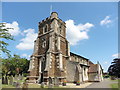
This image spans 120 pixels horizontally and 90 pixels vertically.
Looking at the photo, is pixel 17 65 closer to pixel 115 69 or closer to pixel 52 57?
pixel 52 57

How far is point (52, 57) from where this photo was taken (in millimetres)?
23828

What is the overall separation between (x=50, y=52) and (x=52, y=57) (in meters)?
1.25

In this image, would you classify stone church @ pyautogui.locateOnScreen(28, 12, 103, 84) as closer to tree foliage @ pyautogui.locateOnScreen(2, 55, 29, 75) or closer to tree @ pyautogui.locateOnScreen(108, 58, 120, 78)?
tree foliage @ pyautogui.locateOnScreen(2, 55, 29, 75)

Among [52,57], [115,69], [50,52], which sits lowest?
[115,69]

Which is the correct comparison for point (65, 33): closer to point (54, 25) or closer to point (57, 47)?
point (54, 25)

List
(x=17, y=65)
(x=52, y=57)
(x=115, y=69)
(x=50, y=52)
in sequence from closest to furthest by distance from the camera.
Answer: (x=50, y=52) < (x=52, y=57) < (x=17, y=65) < (x=115, y=69)

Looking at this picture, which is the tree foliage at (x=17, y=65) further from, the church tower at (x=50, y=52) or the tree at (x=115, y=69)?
the tree at (x=115, y=69)

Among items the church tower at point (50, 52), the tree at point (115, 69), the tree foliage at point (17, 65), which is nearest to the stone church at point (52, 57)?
the church tower at point (50, 52)

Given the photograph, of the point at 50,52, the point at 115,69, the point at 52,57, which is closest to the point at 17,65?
the point at 52,57

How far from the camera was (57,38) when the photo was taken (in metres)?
25.7

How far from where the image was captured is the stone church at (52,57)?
22938 millimetres

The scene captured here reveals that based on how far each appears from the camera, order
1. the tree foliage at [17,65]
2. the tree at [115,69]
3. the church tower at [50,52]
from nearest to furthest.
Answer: the church tower at [50,52] → the tree foliage at [17,65] → the tree at [115,69]

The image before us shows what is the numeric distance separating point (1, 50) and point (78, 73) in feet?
57.6

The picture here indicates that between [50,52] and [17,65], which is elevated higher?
[50,52]
